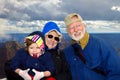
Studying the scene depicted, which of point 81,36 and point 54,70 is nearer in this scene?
point 54,70

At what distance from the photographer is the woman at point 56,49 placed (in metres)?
6.05

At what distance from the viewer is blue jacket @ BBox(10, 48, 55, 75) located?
6.01 metres

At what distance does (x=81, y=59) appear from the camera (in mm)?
6406

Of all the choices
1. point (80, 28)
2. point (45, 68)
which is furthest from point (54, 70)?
point (80, 28)

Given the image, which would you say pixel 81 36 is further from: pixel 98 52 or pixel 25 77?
pixel 25 77

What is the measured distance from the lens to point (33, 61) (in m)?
6.01

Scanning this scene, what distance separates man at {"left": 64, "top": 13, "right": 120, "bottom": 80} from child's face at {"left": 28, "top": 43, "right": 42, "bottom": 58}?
723 mm

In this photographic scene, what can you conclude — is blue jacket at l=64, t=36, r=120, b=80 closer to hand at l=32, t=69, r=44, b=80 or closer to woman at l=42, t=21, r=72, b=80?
woman at l=42, t=21, r=72, b=80

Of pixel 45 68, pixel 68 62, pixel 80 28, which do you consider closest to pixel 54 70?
pixel 45 68

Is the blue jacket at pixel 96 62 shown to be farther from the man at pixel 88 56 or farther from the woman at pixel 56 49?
the woman at pixel 56 49

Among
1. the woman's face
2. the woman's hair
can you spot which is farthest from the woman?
the woman's hair

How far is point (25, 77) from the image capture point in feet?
19.6

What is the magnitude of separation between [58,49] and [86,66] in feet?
1.73

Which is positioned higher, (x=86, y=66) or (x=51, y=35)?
(x=51, y=35)
